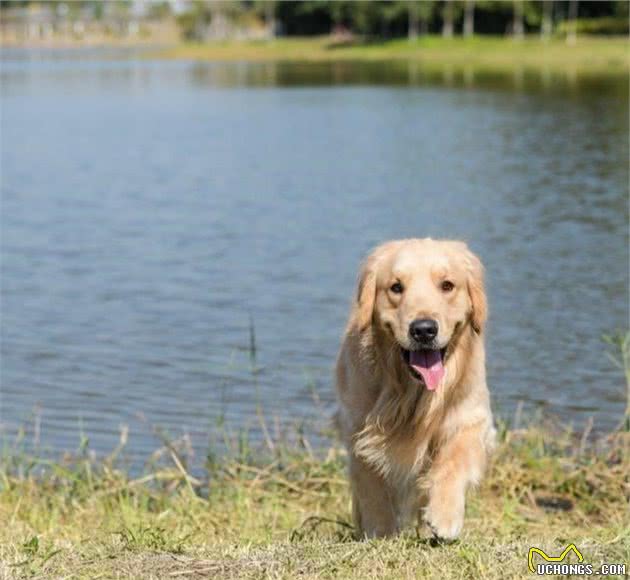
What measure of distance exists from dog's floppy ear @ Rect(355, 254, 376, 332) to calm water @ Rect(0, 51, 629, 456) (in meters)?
3.30

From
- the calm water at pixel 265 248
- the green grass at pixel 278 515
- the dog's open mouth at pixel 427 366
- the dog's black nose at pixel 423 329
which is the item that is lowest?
the calm water at pixel 265 248

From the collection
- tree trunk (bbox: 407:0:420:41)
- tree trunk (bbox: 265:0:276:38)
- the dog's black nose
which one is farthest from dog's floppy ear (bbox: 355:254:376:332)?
tree trunk (bbox: 265:0:276:38)

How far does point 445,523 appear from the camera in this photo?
4973mm

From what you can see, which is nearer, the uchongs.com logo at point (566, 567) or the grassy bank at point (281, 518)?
the uchongs.com logo at point (566, 567)

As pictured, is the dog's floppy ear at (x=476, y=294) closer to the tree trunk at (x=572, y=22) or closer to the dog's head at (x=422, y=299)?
the dog's head at (x=422, y=299)

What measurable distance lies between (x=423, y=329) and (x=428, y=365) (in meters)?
0.21

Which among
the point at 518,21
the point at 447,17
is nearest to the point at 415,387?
the point at 518,21

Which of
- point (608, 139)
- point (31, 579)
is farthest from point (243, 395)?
point (608, 139)

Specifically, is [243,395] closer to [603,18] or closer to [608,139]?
[608,139]

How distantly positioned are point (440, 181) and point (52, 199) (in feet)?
22.6

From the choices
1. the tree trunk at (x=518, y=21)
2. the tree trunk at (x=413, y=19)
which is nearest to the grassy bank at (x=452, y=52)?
the tree trunk at (x=518, y=21)

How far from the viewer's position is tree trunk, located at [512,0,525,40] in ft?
289

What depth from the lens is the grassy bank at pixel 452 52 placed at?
6744 centimetres

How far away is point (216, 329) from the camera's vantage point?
12703 mm
